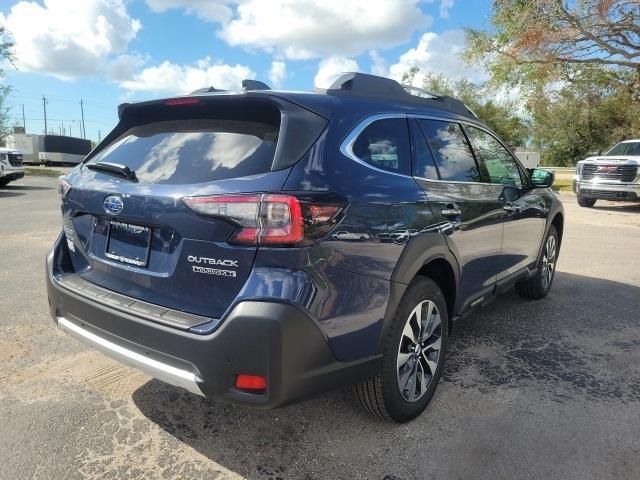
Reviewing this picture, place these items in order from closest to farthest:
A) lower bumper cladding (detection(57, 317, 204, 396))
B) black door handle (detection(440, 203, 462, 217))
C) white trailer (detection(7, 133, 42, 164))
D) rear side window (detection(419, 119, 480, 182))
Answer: lower bumper cladding (detection(57, 317, 204, 396)) < black door handle (detection(440, 203, 462, 217)) < rear side window (detection(419, 119, 480, 182)) < white trailer (detection(7, 133, 42, 164))

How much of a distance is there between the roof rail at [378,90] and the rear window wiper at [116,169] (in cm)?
111

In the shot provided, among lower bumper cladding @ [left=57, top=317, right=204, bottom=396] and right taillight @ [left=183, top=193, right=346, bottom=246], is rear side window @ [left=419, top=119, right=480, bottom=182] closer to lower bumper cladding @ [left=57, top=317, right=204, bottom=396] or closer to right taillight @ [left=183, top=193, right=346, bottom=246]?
right taillight @ [left=183, top=193, right=346, bottom=246]

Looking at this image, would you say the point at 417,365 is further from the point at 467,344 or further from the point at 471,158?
the point at 471,158

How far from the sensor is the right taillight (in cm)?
224

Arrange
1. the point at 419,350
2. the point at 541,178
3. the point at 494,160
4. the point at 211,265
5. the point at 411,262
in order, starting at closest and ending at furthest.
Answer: the point at 211,265
the point at 411,262
the point at 419,350
the point at 494,160
the point at 541,178

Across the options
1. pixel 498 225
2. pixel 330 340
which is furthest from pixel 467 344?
pixel 330 340

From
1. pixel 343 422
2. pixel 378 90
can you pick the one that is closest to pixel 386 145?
pixel 378 90

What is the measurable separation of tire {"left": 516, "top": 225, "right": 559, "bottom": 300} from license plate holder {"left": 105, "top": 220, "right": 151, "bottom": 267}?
3834 millimetres

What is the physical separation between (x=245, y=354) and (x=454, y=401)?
5.49ft

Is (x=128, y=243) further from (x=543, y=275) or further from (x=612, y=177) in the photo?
(x=612, y=177)

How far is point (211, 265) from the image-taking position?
2.32 metres

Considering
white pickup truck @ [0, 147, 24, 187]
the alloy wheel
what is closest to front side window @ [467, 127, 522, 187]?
the alloy wheel

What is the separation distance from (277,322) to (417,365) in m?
1.22

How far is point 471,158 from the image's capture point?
384 cm
